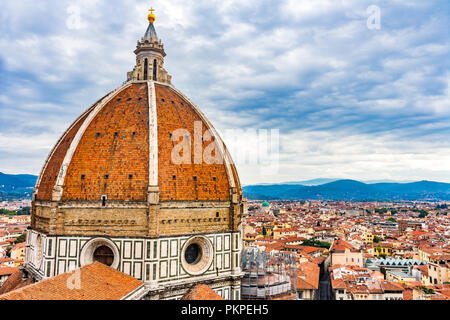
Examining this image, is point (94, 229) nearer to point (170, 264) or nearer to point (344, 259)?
point (170, 264)

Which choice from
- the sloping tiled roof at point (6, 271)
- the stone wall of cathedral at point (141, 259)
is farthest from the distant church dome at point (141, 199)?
the sloping tiled roof at point (6, 271)

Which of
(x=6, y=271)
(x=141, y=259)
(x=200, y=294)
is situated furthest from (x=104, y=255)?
(x=6, y=271)

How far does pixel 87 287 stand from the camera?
12594 mm

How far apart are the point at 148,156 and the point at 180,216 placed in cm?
324

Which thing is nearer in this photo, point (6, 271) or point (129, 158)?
point (129, 158)

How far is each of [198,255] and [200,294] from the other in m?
3.13

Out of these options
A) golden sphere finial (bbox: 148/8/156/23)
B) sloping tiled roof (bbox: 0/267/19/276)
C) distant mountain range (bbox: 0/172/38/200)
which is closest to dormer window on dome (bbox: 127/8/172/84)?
golden sphere finial (bbox: 148/8/156/23)

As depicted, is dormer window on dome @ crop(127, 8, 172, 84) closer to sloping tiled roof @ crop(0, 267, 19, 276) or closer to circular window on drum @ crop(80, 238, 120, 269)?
circular window on drum @ crop(80, 238, 120, 269)

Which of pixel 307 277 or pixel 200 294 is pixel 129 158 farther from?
pixel 307 277

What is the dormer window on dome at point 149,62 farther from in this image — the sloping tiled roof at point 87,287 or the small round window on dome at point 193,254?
the sloping tiled roof at point 87,287
